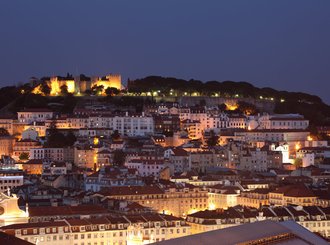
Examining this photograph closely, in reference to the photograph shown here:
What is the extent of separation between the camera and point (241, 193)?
4391cm

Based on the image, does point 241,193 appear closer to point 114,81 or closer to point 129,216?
point 129,216

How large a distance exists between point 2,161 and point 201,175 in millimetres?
11463

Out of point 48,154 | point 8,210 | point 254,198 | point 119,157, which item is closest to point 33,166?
point 48,154

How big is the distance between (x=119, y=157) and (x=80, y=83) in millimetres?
24185

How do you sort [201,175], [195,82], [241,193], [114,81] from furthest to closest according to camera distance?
[195,82] < [114,81] < [201,175] < [241,193]

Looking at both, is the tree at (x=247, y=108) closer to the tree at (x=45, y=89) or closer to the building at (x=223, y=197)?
the tree at (x=45, y=89)

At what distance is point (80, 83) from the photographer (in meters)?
77.9

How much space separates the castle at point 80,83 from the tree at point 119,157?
21728mm

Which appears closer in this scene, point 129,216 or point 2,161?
point 129,216

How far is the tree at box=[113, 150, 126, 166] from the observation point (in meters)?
54.2

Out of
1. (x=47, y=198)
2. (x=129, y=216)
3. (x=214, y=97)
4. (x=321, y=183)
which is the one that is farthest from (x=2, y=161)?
(x=214, y=97)

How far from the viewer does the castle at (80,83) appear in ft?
252

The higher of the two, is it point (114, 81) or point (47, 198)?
point (114, 81)

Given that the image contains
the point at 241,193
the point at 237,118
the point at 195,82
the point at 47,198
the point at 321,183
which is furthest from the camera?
the point at 195,82
